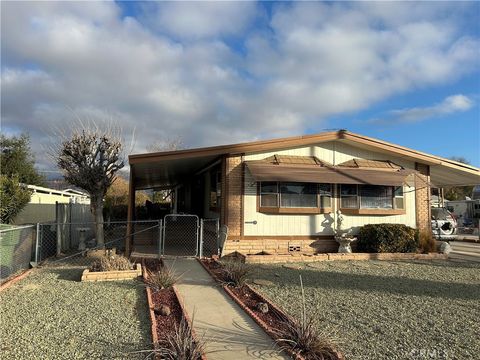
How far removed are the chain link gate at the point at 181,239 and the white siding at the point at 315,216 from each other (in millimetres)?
1696

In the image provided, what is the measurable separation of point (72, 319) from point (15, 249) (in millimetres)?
4063

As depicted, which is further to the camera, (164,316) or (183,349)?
(164,316)

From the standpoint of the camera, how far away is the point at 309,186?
478 inches

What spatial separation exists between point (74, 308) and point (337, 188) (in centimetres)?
856

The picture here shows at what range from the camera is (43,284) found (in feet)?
24.8

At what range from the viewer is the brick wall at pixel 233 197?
452 inches

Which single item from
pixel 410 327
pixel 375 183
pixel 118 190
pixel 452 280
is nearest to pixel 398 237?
pixel 375 183

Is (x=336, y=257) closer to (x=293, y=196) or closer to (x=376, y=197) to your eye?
(x=293, y=196)

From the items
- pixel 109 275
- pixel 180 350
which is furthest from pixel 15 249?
pixel 180 350

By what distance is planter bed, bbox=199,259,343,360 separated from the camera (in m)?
4.84

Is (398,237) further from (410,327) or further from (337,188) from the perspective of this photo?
(410,327)

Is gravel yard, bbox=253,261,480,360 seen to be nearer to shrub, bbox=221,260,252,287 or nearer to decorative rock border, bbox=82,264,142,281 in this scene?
shrub, bbox=221,260,252,287

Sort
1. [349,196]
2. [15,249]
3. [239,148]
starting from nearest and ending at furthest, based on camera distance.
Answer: [15,249] → [239,148] → [349,196]

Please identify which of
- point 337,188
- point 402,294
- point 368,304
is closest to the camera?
point 368,304
